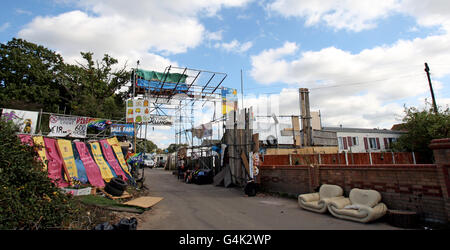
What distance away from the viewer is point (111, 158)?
12867 mm

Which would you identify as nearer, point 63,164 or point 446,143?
point 446,143

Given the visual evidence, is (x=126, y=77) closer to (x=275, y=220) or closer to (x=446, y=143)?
(x=275, y=220)

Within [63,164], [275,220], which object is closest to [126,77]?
[63,164]

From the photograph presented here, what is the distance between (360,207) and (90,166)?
440 inches

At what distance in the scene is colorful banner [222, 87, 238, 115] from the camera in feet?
63.0

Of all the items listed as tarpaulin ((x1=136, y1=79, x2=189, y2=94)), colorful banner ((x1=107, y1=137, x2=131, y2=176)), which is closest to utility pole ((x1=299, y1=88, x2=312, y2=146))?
tarpaulin ((x1=136, y1=79, x2=189, y2=94))

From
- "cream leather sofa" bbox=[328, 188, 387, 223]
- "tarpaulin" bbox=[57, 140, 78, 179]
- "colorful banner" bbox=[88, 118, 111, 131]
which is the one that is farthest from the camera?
"colorful banner" bbox=[88, 118, 111, 131]

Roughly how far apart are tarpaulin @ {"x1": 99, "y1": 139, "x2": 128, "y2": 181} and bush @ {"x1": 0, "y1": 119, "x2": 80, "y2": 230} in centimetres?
626

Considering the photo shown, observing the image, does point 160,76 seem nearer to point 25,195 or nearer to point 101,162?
point 101,162

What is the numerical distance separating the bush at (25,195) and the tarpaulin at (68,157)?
136 inches

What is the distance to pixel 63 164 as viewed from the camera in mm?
9516

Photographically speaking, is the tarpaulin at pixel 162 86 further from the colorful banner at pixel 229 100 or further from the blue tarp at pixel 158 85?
the colorful banner at pixel 229 100

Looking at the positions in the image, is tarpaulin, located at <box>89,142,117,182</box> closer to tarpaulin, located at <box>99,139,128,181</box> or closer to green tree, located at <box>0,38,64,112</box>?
tarpaulin, located at <box>99,139,128,181</box>
